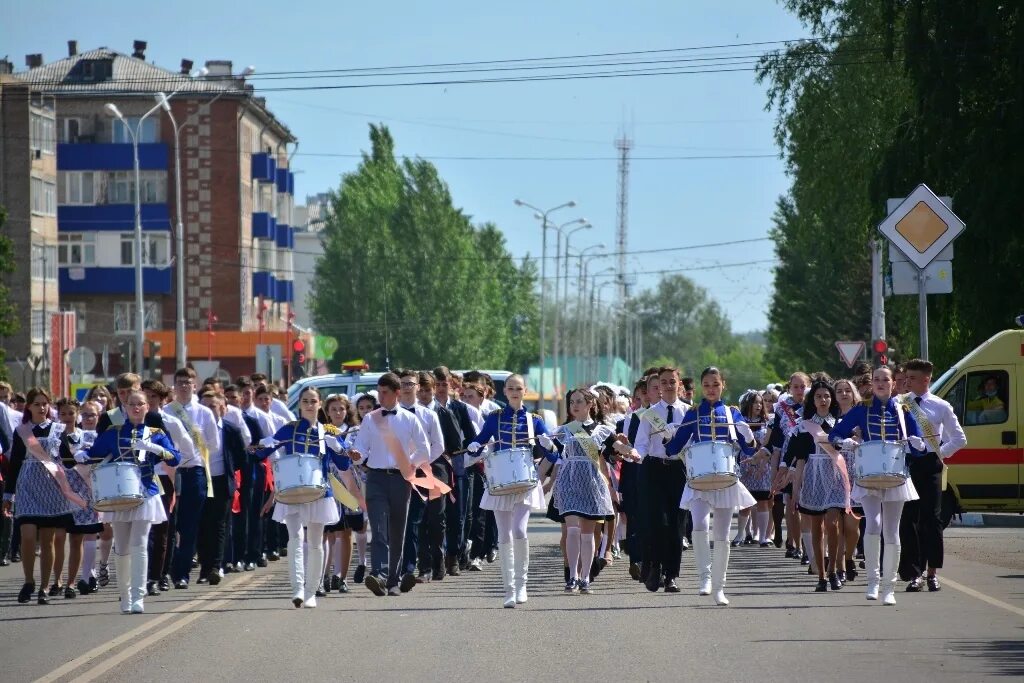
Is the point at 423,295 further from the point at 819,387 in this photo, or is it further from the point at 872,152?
the point at 819,387

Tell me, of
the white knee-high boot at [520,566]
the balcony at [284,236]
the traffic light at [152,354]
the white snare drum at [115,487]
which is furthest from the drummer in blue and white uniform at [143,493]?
the balcony at [284,236]

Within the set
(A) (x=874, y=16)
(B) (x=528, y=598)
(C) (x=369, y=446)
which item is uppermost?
(A) (x=874, y=16)

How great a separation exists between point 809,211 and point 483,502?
2702cm

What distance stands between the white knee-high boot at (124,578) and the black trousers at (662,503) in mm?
4477

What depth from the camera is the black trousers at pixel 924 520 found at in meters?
16.3

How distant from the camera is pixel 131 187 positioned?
91.0 meters

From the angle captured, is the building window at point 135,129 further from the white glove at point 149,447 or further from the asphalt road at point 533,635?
the white glove at point 149,447

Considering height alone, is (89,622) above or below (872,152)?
below

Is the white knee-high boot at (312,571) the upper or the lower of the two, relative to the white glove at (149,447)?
lower

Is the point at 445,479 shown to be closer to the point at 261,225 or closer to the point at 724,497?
the point at 724,497

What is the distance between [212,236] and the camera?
298ft

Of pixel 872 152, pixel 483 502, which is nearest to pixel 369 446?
pixel 483 502

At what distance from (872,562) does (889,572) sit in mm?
277

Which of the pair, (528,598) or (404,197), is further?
(404,197)
